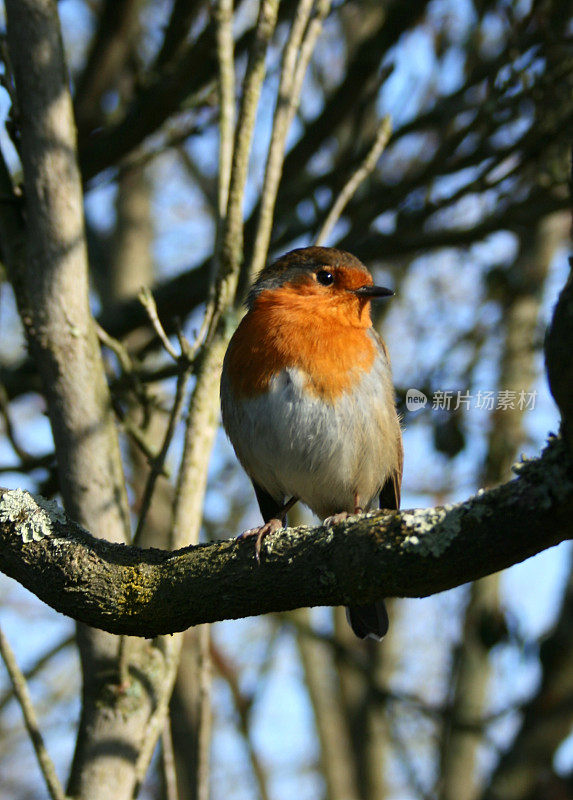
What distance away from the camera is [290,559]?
2.27 m

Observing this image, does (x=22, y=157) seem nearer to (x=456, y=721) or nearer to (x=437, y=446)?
(x=437, y=446)

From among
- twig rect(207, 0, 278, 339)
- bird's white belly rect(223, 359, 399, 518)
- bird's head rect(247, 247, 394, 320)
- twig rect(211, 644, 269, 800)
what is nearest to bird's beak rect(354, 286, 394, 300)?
bird's head rect(247, 247, 394, 320)

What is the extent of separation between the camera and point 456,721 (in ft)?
20.2

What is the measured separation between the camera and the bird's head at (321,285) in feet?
13.5

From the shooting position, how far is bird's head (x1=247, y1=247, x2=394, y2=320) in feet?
13.5

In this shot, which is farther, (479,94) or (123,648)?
(479,94)

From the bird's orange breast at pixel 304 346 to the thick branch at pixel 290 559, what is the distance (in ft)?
4.53

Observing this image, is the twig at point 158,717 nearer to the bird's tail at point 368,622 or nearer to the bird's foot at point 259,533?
the bird's foot at point 259,533

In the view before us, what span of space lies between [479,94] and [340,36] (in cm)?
337

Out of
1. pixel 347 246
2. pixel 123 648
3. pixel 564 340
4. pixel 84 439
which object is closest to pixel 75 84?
pixel 347 246

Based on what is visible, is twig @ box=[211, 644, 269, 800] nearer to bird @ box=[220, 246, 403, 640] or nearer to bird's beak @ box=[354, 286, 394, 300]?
bird @ box=[220, 246, 403, 640]

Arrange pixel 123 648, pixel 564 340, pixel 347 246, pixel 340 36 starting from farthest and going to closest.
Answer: pixel 340 36 → pixel 347 246 → pixel 123 648 → pixel 564 340

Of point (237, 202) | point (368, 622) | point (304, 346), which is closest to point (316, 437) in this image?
point (304, 346)

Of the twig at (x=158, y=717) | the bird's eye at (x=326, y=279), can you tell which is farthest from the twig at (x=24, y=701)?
the bird's eye at (x=326, y=279)
